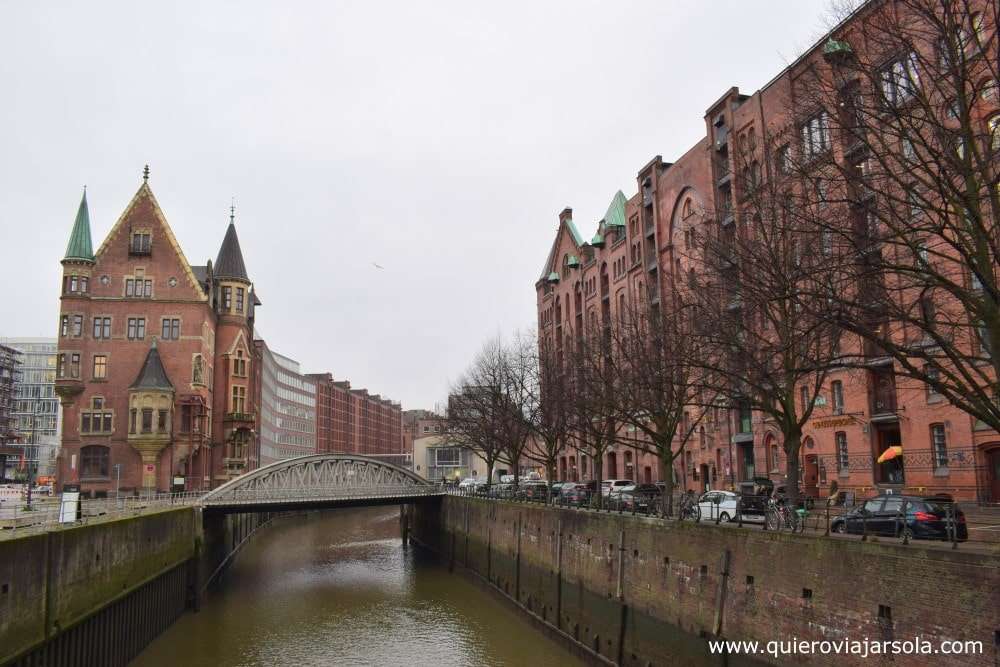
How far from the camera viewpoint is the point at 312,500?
5075cm

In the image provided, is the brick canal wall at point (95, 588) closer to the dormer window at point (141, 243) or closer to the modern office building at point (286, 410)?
the dormer window at point (141, 243)

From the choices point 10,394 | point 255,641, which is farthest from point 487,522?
point 10,394

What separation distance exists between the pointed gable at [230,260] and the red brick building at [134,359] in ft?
19.4

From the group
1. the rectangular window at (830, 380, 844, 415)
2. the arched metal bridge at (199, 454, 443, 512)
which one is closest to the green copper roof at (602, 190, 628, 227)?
the arched metal bridge at (199, 454, 443, 512)

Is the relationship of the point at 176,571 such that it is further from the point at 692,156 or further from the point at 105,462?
the point at 692,156

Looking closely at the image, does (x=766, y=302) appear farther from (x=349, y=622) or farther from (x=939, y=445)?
(x=349, y=622)

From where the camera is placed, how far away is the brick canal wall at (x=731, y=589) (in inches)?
517

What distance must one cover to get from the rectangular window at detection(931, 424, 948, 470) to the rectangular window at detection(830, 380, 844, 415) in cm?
605

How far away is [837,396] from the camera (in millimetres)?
38344

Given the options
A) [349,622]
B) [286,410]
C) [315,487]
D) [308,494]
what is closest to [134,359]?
[315,487]

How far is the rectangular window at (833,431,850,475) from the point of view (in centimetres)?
3756

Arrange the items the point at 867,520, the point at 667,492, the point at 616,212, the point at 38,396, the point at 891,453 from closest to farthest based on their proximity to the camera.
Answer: the point at 867,520 → the point at 667,492 → the point at 891,453 → the point at 616,212 → the point at 38,396

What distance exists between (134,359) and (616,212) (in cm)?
4181

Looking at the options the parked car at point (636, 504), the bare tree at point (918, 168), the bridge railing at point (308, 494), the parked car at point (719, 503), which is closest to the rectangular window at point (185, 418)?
the bridge railing at point (308, 494)
